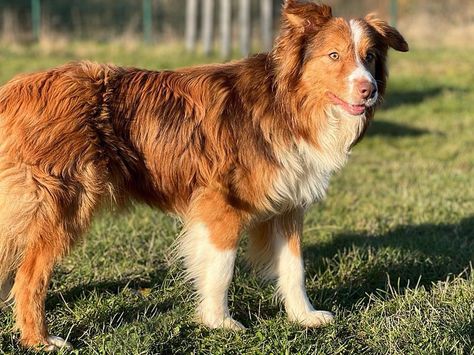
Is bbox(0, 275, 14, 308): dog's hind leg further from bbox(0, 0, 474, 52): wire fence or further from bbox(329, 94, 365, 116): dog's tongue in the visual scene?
bbox(0, 0, 474, 52): wire fence

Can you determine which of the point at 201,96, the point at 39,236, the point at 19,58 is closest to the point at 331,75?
the point at 201,96

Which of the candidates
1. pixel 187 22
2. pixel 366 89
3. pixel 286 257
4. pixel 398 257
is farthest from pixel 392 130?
pixel 187 22

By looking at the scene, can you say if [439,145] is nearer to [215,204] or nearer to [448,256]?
[448,256]

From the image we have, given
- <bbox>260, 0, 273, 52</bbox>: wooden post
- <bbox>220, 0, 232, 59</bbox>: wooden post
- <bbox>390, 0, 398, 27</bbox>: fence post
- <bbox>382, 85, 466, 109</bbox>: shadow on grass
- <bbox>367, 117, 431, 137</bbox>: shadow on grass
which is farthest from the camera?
<bbox>390, 0, 398, 27</bbox>: fence post

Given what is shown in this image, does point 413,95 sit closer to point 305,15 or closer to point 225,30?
point 225,30

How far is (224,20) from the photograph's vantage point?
59.6 feet

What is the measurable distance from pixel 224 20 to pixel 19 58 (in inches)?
210

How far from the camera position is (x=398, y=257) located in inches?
219

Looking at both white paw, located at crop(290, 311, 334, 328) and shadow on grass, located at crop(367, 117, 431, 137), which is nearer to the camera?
white paw, located at crop(290, 311, 334, 328)

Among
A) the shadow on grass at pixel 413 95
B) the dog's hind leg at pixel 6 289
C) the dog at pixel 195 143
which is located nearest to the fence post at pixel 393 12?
the shadow on grass at pixel 413 95

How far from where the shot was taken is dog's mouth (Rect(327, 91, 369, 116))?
4.04m

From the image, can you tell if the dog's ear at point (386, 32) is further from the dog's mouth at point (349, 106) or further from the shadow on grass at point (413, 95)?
the shadow on grass at point (413, 95)

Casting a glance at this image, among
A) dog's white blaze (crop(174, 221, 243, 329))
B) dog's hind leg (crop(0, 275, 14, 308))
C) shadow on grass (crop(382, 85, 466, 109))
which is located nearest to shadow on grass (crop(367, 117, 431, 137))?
shadow on grass (crop(382, 85, 466, 109))

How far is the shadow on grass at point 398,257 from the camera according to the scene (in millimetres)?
5066
